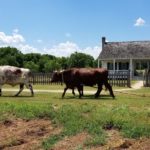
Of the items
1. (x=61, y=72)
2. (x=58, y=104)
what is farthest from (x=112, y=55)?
(x=58, y=104)

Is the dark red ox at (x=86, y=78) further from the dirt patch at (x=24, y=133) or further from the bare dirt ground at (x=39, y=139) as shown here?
the bare dirt ground at (x=39, y=139)

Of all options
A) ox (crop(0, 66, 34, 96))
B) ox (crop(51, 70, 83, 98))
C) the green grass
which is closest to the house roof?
ox (crop(51, 70, 83, 98))

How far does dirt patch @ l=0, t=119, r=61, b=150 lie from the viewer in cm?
1586

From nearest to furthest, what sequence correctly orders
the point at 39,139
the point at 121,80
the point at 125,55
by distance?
1. the point at 39,139
2. the point at 121,80
3. the point at 125,55

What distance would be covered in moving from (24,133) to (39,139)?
2.90 feet

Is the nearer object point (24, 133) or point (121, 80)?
point (24, 133)

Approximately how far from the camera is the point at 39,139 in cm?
1596

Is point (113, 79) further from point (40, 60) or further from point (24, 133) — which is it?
point (40, 60)

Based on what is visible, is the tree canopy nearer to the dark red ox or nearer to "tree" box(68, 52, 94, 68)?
"tree" box(68, 52, 94, 68)

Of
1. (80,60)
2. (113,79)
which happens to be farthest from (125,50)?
(80,60)

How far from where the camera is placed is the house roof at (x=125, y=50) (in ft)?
202

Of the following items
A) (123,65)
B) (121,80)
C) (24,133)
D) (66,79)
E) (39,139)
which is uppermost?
(123,65)

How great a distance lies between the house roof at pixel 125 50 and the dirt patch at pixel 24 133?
4438cm

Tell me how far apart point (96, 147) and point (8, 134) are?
3910 millimetres
